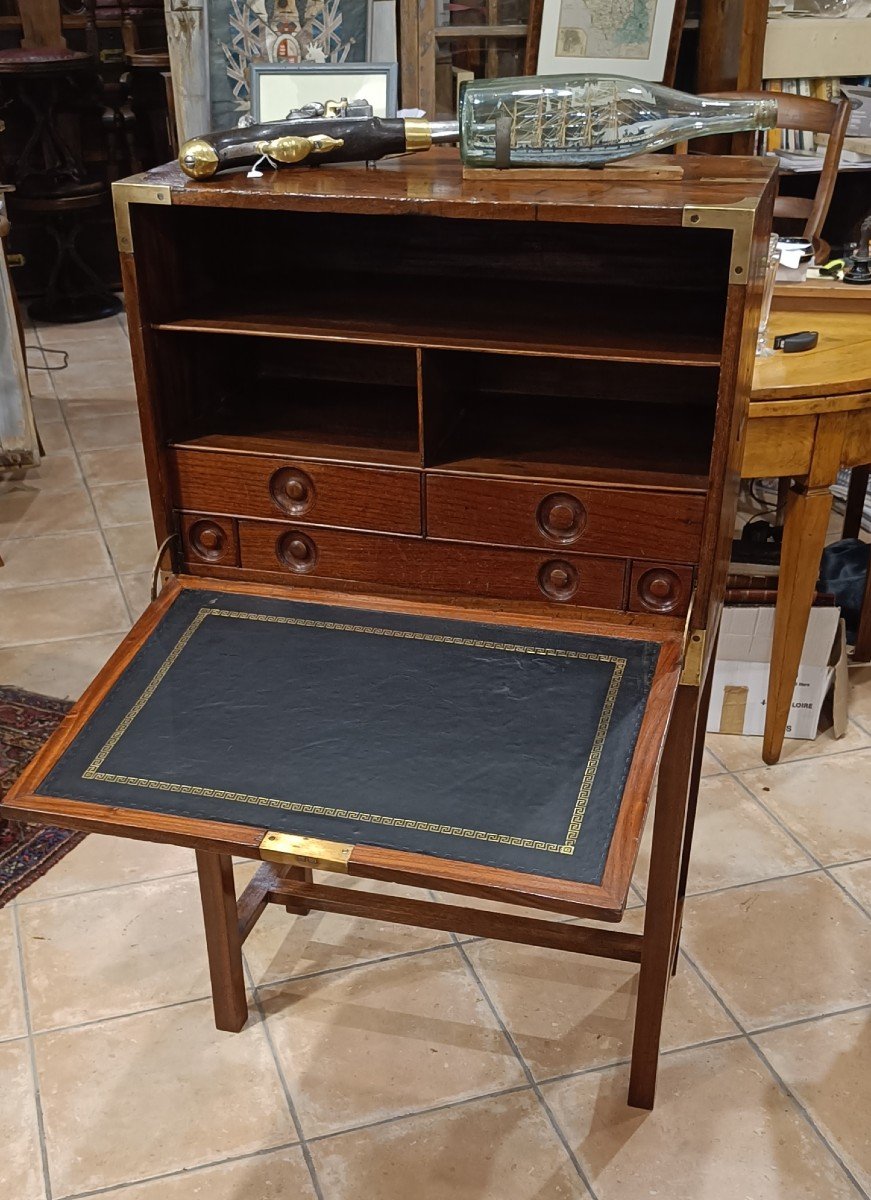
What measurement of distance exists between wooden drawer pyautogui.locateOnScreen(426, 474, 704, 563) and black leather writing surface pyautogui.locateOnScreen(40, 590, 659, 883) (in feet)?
0.42

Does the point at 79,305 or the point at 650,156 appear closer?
the point at 650,156

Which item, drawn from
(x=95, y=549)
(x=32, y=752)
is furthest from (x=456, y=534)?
(x=95, y=549)

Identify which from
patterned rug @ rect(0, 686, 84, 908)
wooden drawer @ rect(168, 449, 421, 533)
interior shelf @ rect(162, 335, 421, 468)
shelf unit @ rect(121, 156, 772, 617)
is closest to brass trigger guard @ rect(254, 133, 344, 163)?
shelf unit @ rect(121, 156, 772, 617)

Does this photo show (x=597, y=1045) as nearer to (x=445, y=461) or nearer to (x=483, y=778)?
(x=483, y=778)

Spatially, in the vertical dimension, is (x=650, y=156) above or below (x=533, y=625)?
above

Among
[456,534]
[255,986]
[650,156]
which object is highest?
[650,156]

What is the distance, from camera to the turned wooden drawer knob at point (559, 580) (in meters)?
1.71

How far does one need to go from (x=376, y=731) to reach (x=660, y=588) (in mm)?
433

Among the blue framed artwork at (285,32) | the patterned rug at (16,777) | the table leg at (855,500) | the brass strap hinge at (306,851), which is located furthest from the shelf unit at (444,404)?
the blue framed artwork at (285,32)

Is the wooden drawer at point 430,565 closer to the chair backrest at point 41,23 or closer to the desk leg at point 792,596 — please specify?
the desk leg at point 792,596

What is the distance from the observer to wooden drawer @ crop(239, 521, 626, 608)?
1.71m

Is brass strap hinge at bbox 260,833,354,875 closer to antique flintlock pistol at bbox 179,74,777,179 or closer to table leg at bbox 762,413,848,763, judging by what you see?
antique flintlock pistol at bbox 179,74,777,179

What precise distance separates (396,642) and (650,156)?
2.42 feet

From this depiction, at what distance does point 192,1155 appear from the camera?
196 cm
